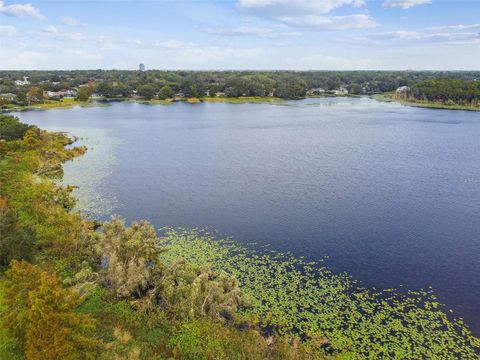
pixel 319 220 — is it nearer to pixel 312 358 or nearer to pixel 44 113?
pixel 312 358

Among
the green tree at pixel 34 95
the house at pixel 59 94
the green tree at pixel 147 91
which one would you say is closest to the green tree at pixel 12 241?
the green tree at pixel 34 95

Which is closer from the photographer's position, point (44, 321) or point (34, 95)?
point (44, 321)

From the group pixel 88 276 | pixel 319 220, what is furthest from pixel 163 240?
pixel 319 220

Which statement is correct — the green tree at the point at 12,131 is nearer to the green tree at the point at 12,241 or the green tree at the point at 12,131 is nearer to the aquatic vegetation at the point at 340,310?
the green tree at the point at 12,241

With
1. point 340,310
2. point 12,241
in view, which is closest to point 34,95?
point 12,241

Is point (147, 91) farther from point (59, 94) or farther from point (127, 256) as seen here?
point (127, 256)

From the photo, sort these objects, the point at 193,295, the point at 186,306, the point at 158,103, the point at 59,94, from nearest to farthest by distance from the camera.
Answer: the point at 186,306, the point at 193,295, the point at 158,103, the point at 59,94
